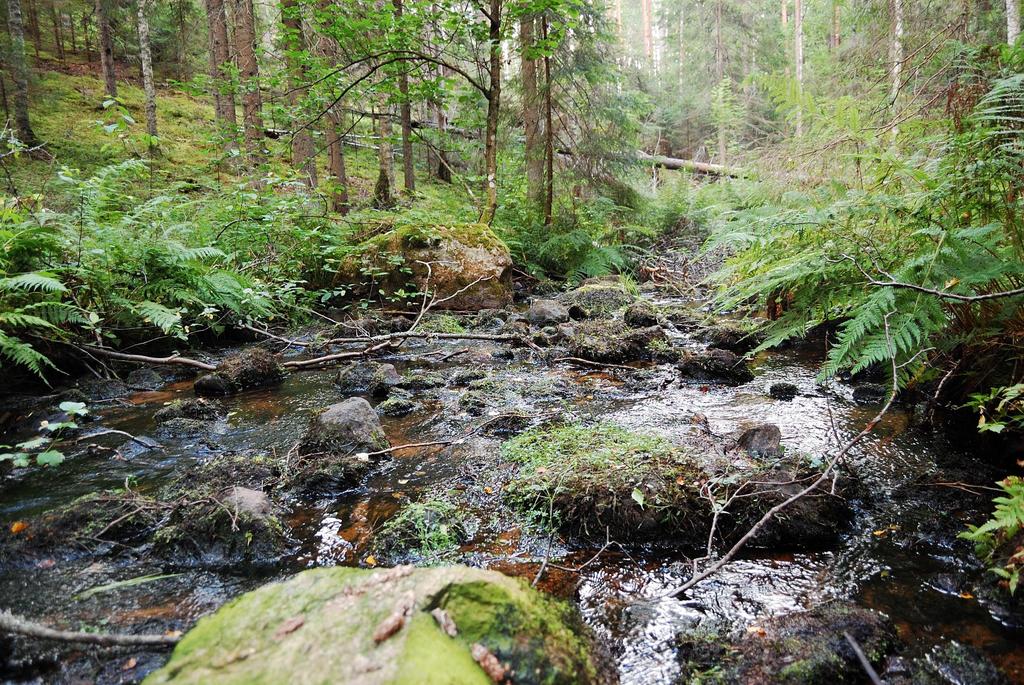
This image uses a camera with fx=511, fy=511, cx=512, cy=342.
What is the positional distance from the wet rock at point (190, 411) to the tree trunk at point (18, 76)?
15.9m

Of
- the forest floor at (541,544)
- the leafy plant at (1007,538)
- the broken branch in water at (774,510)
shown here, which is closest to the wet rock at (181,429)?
the forest floor at (541,544)

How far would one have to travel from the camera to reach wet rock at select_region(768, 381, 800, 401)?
508 cm

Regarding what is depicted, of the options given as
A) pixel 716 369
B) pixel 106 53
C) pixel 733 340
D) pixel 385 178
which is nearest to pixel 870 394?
pixel 716 369

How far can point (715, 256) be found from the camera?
13.9 m

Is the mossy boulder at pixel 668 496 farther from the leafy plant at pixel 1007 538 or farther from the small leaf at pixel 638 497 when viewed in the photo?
the leafy plant at pixel 1007 538

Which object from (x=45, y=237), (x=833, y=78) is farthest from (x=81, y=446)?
(x=833, y=78)

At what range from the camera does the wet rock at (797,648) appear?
5.88 feet

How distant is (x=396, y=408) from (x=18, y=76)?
62.5 ft

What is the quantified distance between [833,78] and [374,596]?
38.7 feet

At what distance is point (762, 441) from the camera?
3.62 metres

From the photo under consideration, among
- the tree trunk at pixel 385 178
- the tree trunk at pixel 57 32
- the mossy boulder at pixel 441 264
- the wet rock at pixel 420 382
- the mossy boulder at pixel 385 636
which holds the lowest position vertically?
the wet rock at pixel 420 382

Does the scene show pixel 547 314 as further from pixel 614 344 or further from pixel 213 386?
pixel 213 386

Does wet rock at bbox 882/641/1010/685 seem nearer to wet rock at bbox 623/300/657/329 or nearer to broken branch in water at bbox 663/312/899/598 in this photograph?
broken branch in water at bbox 663/312/899/598

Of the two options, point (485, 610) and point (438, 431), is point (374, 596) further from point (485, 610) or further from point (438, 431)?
point (438, 431)
